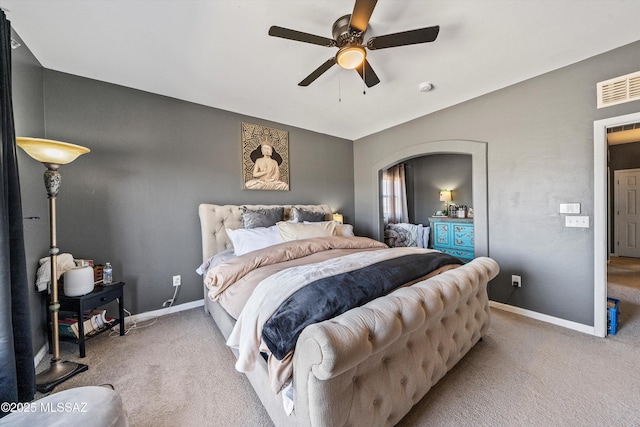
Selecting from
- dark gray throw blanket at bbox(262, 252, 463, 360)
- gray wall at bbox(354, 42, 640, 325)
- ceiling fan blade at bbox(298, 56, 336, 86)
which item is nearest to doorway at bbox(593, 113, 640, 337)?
gray wall at bbox(354, 42, 640, 325)

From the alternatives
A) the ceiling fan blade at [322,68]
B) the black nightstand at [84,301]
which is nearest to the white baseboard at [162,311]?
the black nightstand at [84,301]

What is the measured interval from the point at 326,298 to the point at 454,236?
14.8 feet

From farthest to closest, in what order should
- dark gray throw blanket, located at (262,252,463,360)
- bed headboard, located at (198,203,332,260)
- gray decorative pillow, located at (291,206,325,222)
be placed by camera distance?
1. gray decorative pillow, located at (291,206,325,222)
2. bed headboard, located at (198,203,332,260)
3. dark gray throw blanket, located at (262,252,463,360)

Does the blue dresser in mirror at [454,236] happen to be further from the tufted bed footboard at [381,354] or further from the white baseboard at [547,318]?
the tufted bed footboard at [381,354]

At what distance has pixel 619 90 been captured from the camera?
7.16 ft

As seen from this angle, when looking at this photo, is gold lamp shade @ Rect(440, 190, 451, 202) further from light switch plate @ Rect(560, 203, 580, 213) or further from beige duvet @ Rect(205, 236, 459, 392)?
beige duvet @ Rect(205, 236, 459, 392)

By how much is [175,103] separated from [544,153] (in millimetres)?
4314

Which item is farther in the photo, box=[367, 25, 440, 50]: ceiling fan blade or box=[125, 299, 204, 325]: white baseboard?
box=[125, 299, 204, 325]: white baseboard

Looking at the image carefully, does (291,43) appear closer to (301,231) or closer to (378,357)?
(301,231)

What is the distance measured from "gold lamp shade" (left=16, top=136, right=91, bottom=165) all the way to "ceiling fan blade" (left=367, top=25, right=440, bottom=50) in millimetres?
2290

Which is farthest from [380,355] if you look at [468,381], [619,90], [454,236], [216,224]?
[454,236]

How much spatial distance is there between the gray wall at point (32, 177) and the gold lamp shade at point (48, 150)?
0.35 m

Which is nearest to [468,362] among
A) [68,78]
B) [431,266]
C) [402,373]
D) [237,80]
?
[431,266]

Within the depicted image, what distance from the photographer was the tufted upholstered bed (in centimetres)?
99
